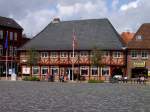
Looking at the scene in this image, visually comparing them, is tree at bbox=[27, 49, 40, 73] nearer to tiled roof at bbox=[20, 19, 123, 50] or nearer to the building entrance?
tiled roof at bbox=[20, 19, 123, 50]

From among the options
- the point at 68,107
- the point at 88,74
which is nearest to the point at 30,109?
the point at 68,107

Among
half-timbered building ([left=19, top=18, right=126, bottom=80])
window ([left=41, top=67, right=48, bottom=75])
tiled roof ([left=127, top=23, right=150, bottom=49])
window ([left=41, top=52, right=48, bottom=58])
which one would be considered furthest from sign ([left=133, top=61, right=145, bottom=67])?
window ([left=41, top=52, right=48, bottom=58])

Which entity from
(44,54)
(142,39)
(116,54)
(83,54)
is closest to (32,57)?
(44,54)

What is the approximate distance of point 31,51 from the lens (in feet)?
276

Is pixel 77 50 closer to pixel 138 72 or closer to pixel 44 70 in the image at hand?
pixel 44 70

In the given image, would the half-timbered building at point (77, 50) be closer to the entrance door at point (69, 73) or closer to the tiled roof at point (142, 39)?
the entrance door at point (69, 73)

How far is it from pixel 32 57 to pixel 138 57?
18460mm

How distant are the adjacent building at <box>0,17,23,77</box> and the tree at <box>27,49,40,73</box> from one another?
31.8 ft

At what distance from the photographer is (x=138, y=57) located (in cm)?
8056

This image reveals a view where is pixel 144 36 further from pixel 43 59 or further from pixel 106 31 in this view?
pixel 43 59

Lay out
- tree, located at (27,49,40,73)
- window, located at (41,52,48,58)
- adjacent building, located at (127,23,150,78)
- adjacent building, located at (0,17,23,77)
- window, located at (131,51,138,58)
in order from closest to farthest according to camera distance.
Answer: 1. adjacent building, located at (127,23,150,78)
2. window, located at (131,51,138,58)
3. tree, located at (27,49,40,73)
4. window, located at (41,52,48,58)
5. adjacent building, located at (0,17,23,77)

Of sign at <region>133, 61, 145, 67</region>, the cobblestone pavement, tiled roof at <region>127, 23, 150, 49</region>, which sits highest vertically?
tiled roof at <region>127, 23, 150, 49</region>

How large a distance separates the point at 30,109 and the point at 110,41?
62.1 m

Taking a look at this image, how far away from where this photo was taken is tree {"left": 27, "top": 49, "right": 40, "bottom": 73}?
8381cm
